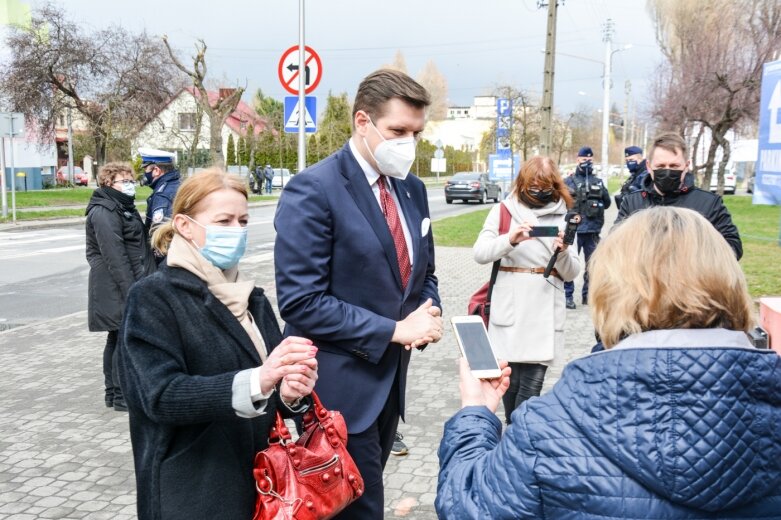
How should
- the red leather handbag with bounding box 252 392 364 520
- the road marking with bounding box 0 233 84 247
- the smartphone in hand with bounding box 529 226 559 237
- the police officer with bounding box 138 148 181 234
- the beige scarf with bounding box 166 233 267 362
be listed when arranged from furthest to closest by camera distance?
the road marking with bounding box 0 233 84 247
the police officer with bounding box 138 148 181 234
the smartphone in hand with bounding box 529 226 559 237
the beige scarf with bounding box 166 233 267 362
the red leather handbag with bounding box 252 392 364 520

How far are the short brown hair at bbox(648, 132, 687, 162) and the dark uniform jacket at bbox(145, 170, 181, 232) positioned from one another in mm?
4138

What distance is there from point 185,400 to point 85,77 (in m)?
38.5

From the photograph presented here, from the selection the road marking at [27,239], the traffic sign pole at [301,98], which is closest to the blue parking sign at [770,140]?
the traffic sign pole at [301,98]

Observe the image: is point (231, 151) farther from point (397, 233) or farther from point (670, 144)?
point (397, 233)

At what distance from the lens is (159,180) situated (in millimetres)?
7301

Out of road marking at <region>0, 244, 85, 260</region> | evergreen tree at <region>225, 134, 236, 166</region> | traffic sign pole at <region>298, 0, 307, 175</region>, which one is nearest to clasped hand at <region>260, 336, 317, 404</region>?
traffic sign pole at <region>298, 0, 307, 175</region>

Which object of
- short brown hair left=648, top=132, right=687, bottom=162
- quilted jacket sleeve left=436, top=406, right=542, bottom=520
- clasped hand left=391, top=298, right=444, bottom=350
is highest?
short brown hair left=648, top=132, right=687, bottom=162

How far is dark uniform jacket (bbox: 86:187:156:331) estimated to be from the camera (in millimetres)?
6242

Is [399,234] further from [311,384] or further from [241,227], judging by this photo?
[311,384]

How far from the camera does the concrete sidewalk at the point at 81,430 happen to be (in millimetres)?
4551

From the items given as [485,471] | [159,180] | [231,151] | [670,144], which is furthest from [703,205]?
[231,151]

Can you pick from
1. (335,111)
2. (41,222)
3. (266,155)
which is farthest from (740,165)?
(41,222)

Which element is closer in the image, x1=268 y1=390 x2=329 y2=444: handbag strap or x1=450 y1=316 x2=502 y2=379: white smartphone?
x1=450 y1=316 x2=502 y2=379: white smartphone

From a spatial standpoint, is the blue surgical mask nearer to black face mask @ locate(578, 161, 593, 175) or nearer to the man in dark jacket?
the man in dark jacket
